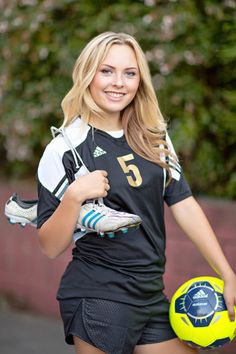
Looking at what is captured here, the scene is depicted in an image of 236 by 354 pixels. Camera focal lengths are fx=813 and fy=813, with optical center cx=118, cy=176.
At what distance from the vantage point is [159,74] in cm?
616

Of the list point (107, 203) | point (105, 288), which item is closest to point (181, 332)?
point (105, 288)

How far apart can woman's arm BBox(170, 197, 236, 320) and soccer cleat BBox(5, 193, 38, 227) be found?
64cm

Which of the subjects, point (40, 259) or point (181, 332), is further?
point (40, 259)

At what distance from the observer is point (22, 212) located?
3748 mm

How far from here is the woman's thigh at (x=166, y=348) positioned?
3617 mm

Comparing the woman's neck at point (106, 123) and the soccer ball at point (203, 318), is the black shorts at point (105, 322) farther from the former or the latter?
the woman's neck at point (106, 123)

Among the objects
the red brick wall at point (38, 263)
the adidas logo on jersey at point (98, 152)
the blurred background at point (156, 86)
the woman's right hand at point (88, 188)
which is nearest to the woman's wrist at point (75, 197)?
the woman's right hand at point (88, 188)

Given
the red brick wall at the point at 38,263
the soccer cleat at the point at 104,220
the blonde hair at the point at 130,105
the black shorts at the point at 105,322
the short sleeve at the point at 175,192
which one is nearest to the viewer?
the soccer cleat at the point at 104,220

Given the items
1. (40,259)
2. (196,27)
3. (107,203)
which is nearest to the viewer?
(107,203)

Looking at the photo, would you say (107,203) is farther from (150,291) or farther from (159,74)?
(159,74)

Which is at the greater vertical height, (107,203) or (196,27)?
(196,27)

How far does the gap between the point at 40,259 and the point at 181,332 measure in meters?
3.48

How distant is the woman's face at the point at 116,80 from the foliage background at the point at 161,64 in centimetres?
213

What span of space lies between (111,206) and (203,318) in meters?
0.63
